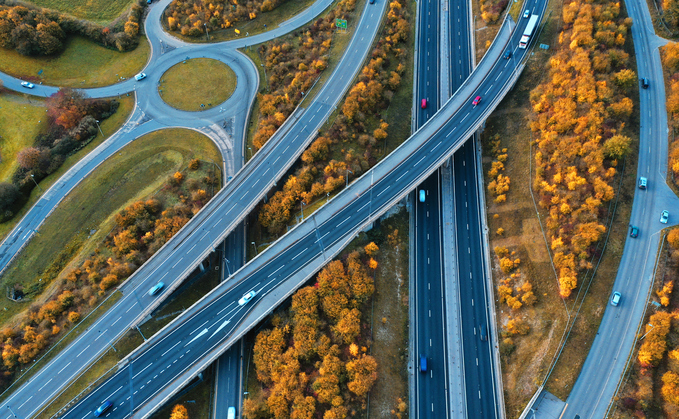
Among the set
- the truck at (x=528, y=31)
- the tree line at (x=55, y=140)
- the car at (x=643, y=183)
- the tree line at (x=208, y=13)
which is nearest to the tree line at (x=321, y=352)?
the car at (x=643, y=183)

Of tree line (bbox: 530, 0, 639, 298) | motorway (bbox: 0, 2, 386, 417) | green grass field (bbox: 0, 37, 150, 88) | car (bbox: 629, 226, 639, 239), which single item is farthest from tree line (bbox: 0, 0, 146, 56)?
car (bbox: 629, 226, 639, 239)

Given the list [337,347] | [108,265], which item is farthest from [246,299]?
[108,265]

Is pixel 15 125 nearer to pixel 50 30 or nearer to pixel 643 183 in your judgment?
pixel 50 30

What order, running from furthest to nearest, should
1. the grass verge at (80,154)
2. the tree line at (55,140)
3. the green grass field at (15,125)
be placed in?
the green grass field at (15,125), the tree line at (55,140), the grass verge at (80,154)

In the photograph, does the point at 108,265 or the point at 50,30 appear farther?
the point at 50,30

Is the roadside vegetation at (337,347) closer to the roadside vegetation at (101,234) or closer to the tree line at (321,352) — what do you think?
the tree line at (321,352)

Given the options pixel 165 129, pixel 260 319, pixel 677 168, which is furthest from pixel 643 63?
A: pixel 165 129
